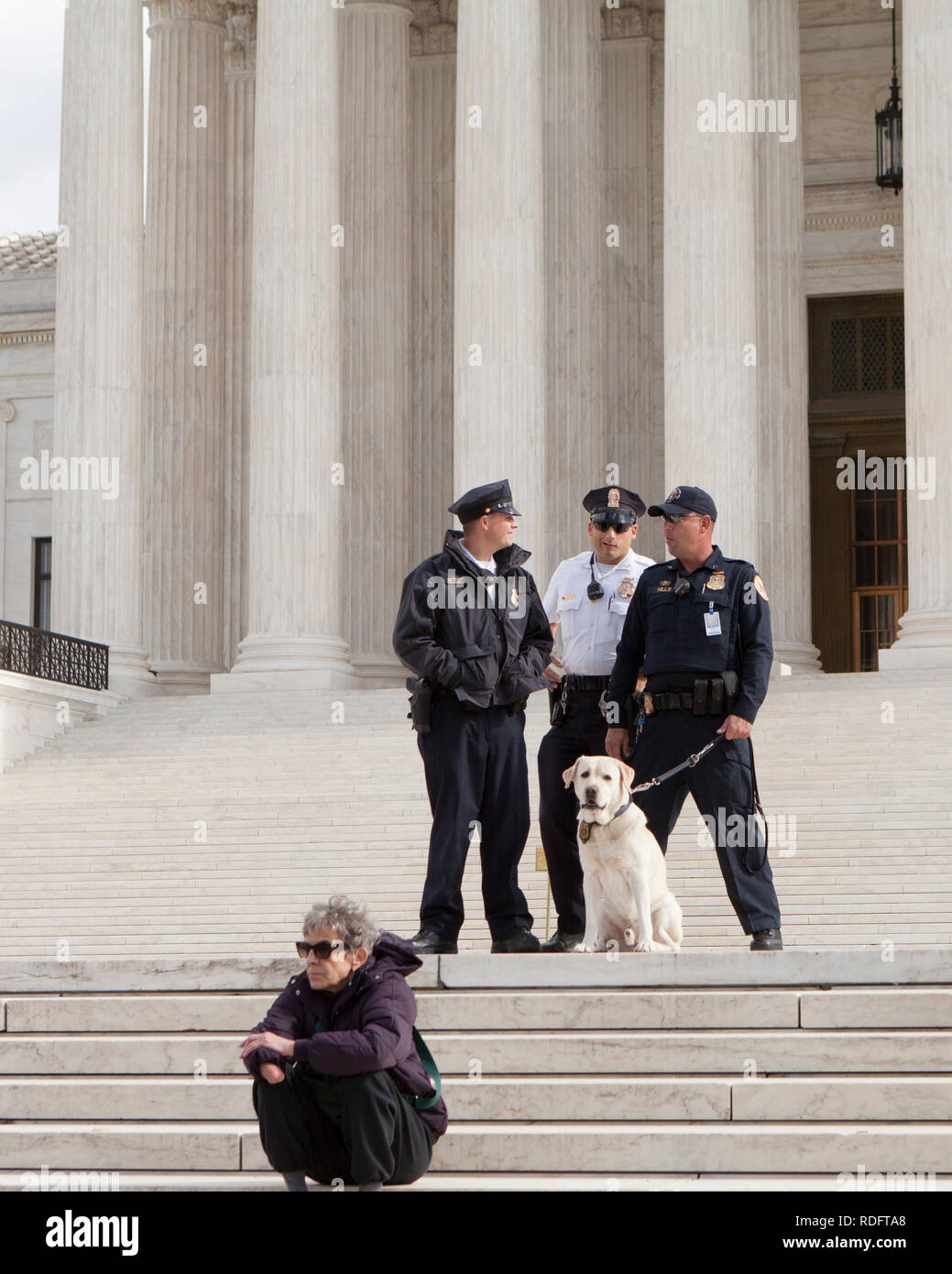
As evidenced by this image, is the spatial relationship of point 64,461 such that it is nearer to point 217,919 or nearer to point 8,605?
point 8,605

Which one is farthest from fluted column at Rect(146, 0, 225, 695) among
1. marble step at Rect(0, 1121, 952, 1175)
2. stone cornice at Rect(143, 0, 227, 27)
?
marble step at Rect(0, 1121, 952, 1175)

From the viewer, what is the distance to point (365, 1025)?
9.71 meters

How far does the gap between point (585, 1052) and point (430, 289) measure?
32.8 metres

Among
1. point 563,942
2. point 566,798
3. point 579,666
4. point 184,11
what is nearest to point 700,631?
point 579,666

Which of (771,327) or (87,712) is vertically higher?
(771,327)

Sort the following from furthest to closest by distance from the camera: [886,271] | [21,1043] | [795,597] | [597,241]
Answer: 1. [886,271]
2. [597,241]
3. [795,597]
4. [21,1043]

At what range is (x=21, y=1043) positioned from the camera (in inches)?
470

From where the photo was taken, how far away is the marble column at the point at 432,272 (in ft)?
138

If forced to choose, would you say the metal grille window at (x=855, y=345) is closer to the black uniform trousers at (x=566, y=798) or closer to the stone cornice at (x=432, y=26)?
the stone cornice at (x=432, y=26)

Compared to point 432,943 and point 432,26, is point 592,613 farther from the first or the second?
point 432,26

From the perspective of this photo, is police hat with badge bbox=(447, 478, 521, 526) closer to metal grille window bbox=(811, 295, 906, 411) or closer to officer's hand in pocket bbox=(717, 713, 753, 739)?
officer's hand in pocket bbox=(717, 713, 753, 739)
